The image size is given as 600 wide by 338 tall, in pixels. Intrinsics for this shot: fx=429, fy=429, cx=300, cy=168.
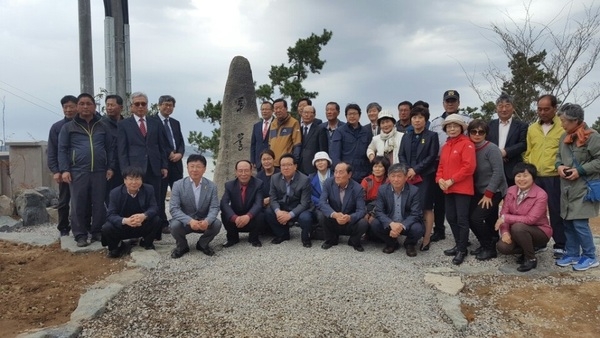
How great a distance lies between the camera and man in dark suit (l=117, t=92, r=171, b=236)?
599 centimetres

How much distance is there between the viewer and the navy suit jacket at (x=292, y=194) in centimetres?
605

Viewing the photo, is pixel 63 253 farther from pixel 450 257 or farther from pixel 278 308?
pixel 450 257

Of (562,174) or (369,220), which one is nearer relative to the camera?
(562,174)

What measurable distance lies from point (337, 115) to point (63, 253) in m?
4.35

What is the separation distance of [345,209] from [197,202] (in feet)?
6.50

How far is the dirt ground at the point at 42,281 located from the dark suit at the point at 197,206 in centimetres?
93

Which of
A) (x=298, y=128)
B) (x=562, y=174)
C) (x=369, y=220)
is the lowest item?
(x=369, y=220)

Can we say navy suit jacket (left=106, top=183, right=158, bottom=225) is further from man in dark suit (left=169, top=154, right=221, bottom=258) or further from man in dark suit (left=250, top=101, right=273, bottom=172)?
man in dark suit (left=250, top=101, right=273, bottom=172)

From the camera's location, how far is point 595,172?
4.77 m

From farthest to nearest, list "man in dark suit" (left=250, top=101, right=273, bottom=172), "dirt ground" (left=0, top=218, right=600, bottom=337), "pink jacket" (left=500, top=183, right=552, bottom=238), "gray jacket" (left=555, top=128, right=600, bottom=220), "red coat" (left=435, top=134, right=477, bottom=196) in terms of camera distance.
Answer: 1. "man in dark suit" (left=250, top=101, right=273, bottom=172)
2. "red coat" (left=435, top=134, right=477, bottom=196)
3. "pink jacket" (left=500, top=183, right=552, bottom=238)
4. "gray jacket" (left=555, top=128, right=600, bottom=220)
5. "dirt ground" (left=0, top=218, right=600, bottom=337)

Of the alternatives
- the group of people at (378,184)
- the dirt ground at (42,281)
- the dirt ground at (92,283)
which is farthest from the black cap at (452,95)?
the dirt ground at (42,281)

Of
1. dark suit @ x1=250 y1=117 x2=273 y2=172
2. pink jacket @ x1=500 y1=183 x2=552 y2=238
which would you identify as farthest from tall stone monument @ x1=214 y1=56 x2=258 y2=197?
pink jacket @ x1=500 y1=183 x2=552 y2=238

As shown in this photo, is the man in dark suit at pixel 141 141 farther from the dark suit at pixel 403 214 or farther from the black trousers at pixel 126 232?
the dark suit at pixel 403 214

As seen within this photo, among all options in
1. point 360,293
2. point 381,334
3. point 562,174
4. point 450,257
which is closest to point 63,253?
point 360,293
